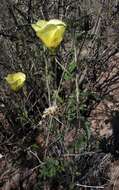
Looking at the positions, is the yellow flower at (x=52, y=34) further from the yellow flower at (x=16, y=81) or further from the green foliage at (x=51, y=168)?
the green foliage at (x=51, y=168)

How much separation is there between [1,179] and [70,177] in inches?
24.7

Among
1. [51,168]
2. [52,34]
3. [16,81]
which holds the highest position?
[52,34]

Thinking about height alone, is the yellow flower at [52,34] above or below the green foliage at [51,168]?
above

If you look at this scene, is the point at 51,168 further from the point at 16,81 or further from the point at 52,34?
the point at 52,34

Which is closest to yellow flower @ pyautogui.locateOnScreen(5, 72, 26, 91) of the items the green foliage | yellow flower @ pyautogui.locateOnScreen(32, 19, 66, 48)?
yellow flower @ pyautogui.locateOnScreen(32, 19, 66, 48)

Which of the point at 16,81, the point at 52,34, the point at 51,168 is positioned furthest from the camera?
the point at 51,168

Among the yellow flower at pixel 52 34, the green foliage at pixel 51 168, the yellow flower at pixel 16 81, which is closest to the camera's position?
the yellow flower at pixel 52 34

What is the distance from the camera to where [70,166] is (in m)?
2.23

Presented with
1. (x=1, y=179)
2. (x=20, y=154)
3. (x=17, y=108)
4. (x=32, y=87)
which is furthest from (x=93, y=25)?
(x=1, y=179)

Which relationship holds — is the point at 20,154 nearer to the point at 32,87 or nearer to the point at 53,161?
the point at 32,87

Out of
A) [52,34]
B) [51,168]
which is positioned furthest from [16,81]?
[51,168]

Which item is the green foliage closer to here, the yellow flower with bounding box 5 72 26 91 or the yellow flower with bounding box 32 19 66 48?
the yellow flower with bounding box 5 72 26 91

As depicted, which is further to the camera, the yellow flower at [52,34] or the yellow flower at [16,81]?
the yellow flower at [16,81]

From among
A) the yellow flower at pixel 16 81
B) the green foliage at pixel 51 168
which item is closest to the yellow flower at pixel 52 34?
the yellow flower at pixel 16 81
